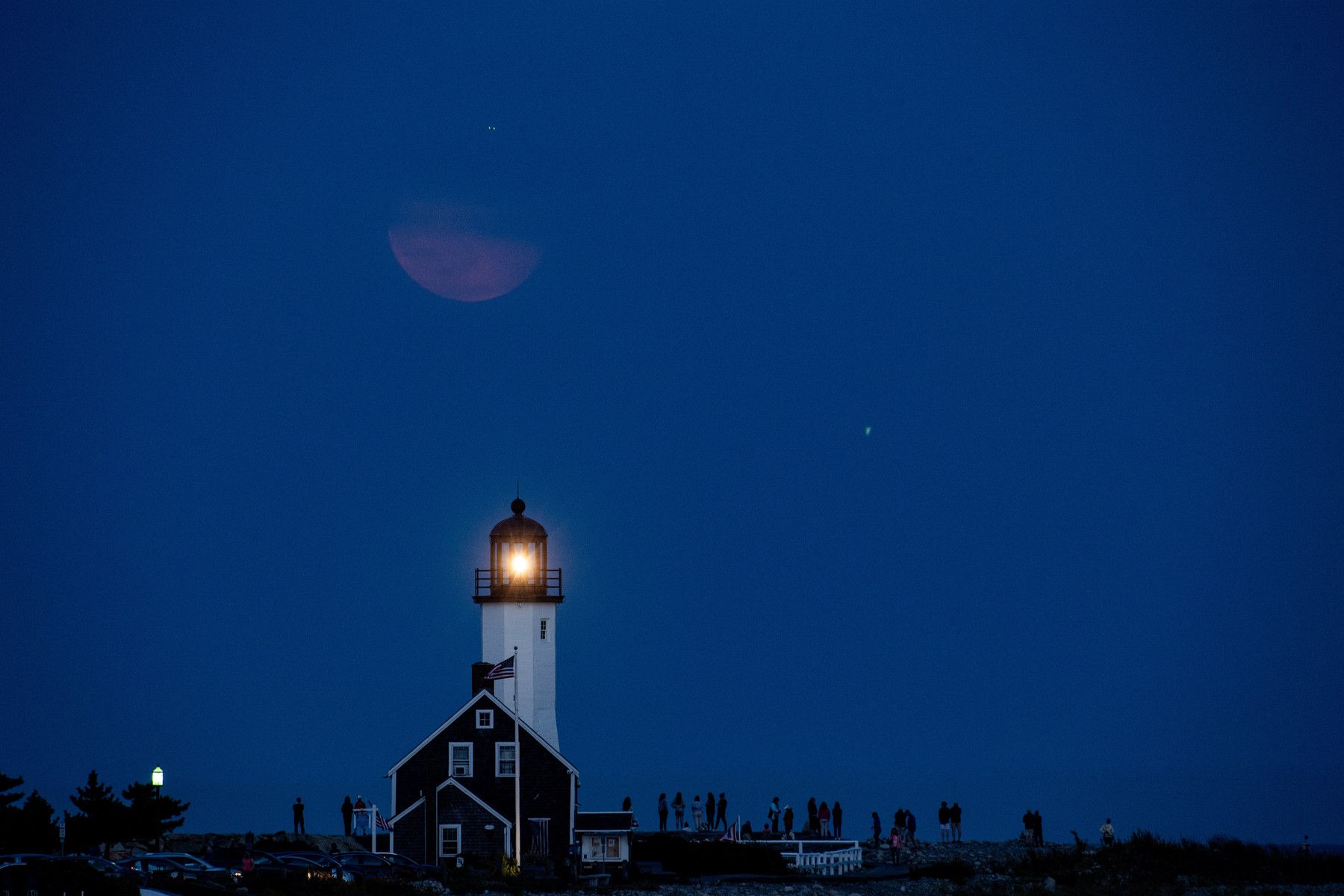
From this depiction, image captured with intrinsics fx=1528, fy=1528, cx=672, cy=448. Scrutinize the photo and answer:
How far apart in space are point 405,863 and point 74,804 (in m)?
17.0

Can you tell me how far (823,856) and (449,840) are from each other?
487 inches

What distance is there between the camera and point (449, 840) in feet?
167

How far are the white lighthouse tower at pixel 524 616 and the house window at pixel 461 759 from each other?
5741mm

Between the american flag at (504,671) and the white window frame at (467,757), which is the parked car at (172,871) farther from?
the white window frame at (467,757)

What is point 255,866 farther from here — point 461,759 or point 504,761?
point 504,761

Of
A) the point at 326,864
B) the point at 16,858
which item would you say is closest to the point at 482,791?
A: the point at 326,864

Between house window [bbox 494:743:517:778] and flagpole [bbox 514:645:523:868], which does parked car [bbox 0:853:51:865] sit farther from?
house window [bbox 494:743:517:778]

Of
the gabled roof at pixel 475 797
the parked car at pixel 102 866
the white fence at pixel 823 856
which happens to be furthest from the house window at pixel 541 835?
the parked car at pixel 102 866

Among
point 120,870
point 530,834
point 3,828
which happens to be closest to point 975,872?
point 530,834

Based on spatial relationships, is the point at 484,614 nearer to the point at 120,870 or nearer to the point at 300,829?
the point at 300,829

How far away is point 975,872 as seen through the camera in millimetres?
47969

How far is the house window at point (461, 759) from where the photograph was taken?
51.8 meters

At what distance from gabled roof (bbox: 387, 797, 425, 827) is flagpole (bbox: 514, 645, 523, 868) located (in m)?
3.13

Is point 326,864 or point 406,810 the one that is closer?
point 326,864
